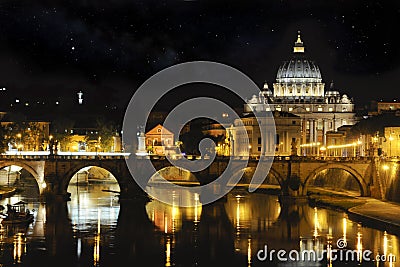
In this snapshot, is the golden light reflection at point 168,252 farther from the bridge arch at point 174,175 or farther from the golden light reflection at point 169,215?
the bridge arch at point 174,175

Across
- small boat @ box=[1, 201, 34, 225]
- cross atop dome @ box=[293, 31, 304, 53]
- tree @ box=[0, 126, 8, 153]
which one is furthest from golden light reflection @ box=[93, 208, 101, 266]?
cross atop dome @ box=[293, 31, 304, 53]

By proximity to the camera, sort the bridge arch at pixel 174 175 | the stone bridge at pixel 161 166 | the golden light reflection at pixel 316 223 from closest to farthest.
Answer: the golden light reflection at pixel 316 223 → the stone bridge at pixel 161 166 → the bridge arch at pixel 174 175

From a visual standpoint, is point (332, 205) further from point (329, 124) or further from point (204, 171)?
point (329, 124)

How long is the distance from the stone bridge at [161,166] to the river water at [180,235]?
142 inches

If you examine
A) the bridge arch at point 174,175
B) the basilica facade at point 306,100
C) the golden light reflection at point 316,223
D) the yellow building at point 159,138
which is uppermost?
the basilica facade at point 306,100

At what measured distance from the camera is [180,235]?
56.5 metres

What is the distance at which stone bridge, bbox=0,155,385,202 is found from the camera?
77625 mm

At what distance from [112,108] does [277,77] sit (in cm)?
4482

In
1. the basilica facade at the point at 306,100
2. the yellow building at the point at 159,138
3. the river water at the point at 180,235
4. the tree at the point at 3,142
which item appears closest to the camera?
the river water at the point at 180,235

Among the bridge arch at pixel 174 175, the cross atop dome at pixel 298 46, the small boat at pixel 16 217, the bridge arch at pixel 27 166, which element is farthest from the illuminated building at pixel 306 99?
the small boat at pixel 16 217

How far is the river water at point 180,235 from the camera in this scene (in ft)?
159

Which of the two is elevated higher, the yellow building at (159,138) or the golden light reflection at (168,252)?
the yellow building at (159,138)

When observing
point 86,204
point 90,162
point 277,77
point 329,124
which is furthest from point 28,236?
point 277,77

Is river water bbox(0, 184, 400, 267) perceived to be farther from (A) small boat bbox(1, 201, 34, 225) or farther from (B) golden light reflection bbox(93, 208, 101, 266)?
(A) small boat bbox(1, 201, 34, 225)
